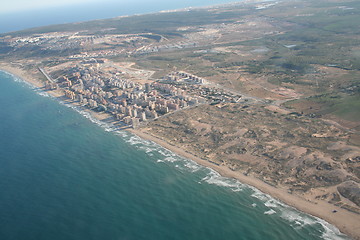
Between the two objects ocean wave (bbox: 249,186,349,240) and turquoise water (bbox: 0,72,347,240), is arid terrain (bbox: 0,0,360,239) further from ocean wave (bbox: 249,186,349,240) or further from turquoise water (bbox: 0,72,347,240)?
turquoise water (bbox: 0,72,347,240)

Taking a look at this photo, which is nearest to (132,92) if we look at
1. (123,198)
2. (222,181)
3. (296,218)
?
(123,198)

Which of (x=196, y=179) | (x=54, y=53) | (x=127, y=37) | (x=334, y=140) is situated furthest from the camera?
(x=127, y=37)

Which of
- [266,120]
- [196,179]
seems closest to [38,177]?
[196,179]

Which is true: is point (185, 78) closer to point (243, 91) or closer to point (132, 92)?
point (132, 92)

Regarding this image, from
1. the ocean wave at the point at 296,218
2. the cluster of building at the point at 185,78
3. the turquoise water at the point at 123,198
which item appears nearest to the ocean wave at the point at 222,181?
the turquoise water at the point at 123,198

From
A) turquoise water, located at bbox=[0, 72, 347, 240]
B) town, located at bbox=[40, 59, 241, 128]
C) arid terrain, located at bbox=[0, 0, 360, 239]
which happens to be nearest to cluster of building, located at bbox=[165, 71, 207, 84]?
town, located at bbox=[40, 59, 241, 128]

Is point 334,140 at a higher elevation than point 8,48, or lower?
lower

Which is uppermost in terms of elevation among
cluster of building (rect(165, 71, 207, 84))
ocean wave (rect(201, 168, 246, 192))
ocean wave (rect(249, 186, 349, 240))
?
cluster of building (rect(165, 71, 207, 84))

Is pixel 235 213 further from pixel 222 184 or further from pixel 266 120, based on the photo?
pixel 266 120
